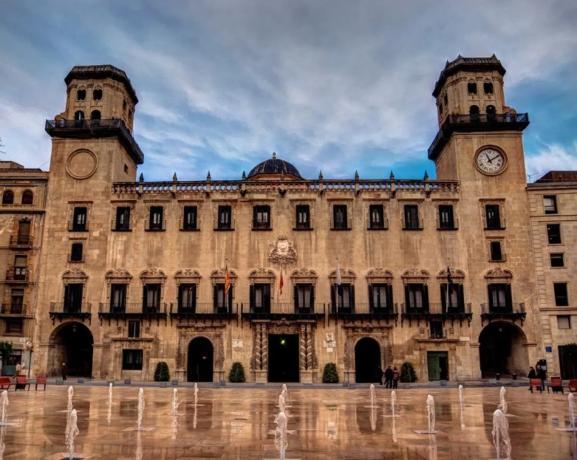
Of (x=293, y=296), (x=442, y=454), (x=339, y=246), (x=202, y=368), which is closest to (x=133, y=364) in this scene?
(x=202, y=368)

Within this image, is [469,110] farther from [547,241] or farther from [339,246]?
[339,246]

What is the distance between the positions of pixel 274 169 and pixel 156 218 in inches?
586

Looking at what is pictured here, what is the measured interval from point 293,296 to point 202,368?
926cm

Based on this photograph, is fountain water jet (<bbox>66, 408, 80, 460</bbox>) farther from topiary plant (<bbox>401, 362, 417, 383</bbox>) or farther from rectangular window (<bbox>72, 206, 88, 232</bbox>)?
rectangular window (<bbox>72, 206, 88, 232</bbox>)

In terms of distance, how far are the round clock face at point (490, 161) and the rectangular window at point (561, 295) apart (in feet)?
33.6

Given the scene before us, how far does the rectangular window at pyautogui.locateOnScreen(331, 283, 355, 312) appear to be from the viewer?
40906 mm

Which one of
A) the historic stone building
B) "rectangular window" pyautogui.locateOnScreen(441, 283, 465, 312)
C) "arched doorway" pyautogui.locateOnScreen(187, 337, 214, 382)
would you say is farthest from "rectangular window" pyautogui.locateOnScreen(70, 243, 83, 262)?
"rectangular window" pyautogui.locateOnScreen(441, 283, 465, 312)

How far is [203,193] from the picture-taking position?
143ft

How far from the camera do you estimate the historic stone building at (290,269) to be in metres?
40.4

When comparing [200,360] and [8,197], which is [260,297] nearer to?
[200,360]

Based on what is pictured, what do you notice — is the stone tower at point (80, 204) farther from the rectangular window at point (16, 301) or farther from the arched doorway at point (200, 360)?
the arched doorway at point (200, 360)

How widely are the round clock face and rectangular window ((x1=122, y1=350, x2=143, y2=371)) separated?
103ft

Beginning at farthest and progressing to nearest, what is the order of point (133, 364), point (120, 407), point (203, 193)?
point (203, 193), point (133, 364), point (120, 407)

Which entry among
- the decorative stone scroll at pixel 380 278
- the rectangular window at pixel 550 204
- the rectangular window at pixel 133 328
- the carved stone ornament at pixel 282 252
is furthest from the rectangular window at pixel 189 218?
the rectangular window at pixel 550 204
